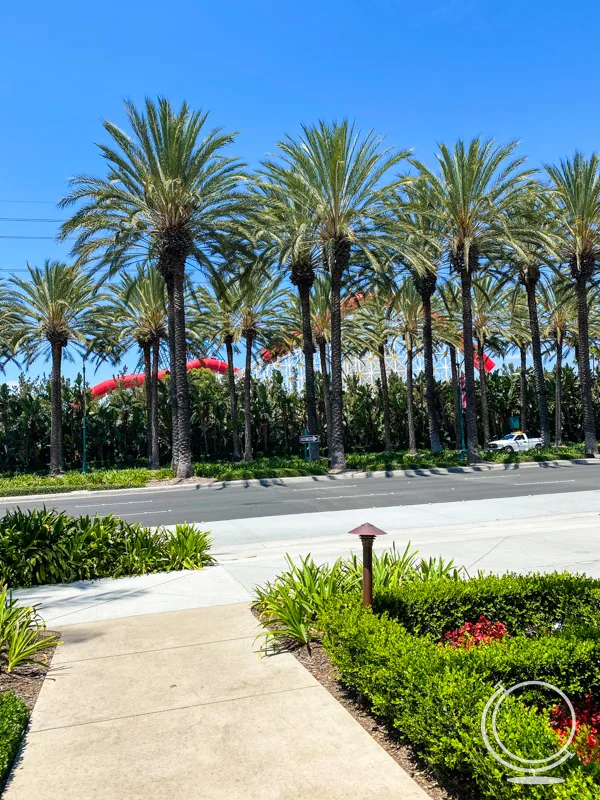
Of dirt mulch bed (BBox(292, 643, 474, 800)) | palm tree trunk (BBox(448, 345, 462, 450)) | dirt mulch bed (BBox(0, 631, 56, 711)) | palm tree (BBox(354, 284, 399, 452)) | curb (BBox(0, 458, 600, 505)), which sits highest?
palm tree (BBox(354, 284, 399, 452))

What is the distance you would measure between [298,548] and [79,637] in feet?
15.9

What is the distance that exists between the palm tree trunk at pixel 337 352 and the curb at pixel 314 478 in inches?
39.4

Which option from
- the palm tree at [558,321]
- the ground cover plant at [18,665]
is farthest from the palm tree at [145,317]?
the ground cover plant at [18,665]

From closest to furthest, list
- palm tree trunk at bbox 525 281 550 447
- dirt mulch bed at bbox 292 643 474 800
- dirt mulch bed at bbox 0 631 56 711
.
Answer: dirt mulch bed at bbox 292 643 474 800 < dirt mulch bed at bbox 0 631 56 711 < palm tree trunk at bbox 525 281 550 447

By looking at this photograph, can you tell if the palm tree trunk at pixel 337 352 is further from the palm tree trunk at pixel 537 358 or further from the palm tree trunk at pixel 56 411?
the palm tree trunk at pixel 56 411

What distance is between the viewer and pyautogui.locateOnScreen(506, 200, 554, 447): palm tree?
26656mm

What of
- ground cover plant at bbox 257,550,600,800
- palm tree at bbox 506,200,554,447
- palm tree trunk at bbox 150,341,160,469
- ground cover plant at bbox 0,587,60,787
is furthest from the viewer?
palm tree trunk at bbox 150,341,160,469

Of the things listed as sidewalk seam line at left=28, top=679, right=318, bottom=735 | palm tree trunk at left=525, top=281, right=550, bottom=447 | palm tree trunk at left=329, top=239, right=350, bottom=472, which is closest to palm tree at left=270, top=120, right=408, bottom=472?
palm tree trunk at left=329, top=239, right=350, bottom=472

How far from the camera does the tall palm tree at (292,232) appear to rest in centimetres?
2528

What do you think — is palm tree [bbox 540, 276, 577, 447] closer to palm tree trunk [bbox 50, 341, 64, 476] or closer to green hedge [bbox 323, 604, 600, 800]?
palm tree trunk [bbox 50, 341, 64, 476]

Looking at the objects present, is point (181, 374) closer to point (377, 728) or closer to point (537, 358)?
point (537, 358)

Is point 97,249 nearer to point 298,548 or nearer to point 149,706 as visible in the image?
point 298,548

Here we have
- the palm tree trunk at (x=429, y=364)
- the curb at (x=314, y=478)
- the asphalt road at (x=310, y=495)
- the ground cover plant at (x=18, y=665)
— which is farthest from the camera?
the palm tree trunk at (x=429, y=364)

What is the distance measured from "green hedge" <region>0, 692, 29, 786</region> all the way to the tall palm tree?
834 inches
